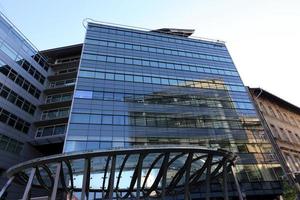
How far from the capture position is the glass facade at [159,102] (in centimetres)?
2778

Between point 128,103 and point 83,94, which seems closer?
point 83,94

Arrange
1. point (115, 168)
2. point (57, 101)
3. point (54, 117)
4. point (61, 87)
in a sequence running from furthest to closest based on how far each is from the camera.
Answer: point (61, 87), point (57, 101), point (54, 117), point (115, 168)

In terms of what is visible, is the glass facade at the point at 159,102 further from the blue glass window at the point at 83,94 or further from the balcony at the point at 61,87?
the balcony at the point at 61,87

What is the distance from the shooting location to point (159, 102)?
33438 mm

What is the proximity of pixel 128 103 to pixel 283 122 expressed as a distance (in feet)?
81.7

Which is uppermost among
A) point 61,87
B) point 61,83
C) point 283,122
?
point 61,83

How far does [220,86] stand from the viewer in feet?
130

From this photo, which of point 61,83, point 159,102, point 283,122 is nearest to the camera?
point 159,102

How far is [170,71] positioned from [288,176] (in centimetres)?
2210

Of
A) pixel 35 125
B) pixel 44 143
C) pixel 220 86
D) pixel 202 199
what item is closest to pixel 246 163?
pixel 202 199

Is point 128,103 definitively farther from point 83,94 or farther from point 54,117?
point 54,117

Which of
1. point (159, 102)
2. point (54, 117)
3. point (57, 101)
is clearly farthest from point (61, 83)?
point (159, 102)

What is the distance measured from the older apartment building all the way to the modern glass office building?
6.27 ft

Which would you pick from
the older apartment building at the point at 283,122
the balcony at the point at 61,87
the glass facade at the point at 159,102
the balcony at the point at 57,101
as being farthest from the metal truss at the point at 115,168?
the balcony at the point at 61,87
